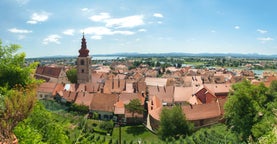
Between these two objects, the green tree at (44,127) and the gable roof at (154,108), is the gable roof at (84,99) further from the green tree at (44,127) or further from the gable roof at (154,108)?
the green tree at (44,127)

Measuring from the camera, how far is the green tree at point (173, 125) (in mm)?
33312

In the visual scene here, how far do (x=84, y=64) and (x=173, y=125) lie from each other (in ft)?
114

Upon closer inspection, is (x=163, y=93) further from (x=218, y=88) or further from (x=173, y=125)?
(x=173, y=125)

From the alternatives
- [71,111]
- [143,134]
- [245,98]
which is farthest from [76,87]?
[245,98]

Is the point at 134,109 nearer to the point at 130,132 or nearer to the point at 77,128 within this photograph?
the point at 130,132

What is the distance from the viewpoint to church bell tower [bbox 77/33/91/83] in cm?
6212

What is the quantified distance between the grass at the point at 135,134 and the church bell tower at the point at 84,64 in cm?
2547

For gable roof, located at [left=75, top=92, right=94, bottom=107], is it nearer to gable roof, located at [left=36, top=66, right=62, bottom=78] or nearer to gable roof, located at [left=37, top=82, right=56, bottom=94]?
gable roof, located at [left=37, top=82, right=56, bottom=94]

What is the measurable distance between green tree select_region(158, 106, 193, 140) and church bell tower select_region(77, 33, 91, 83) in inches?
1288

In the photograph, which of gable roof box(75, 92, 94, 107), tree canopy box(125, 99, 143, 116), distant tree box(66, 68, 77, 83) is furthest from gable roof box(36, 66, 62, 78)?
tree canopy box(125, 99, 143, 116)

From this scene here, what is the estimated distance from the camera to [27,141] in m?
9.84

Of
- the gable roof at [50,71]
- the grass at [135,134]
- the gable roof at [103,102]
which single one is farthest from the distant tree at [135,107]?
the gable roof at [50,71]

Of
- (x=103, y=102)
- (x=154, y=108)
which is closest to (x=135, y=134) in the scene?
(x=154, y=108)

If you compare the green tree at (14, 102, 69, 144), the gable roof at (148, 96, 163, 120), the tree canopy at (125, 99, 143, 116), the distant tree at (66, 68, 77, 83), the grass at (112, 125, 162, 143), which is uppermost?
the green tree at (14, 102, 69, 144)
